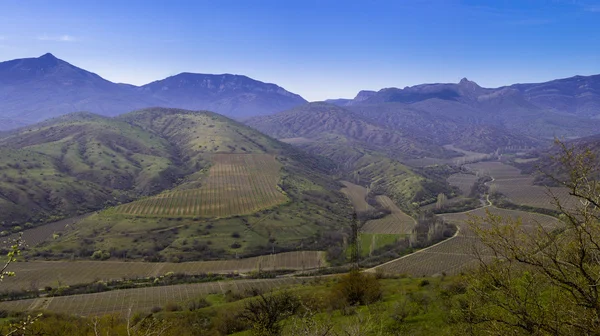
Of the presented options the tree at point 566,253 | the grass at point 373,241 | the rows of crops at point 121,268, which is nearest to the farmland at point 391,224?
the grass at point 373,241

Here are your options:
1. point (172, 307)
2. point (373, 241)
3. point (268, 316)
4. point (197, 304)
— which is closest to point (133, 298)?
point (172, 307)

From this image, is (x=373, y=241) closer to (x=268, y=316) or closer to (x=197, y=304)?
(x=197, y=304)

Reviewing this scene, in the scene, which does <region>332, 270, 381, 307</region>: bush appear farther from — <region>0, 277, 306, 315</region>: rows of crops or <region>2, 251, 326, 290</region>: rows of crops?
<region>2, 251, 326, 290</region>: rows of crops

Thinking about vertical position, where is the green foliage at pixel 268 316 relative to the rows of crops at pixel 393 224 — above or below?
above

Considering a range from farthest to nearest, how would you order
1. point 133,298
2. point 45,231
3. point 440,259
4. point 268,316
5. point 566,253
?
point 45,231 → point 440,259 → point 133,298 → point 268,316 → point 566,253

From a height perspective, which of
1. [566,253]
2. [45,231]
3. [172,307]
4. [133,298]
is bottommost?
[45,231]

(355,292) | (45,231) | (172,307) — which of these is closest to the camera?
(355,292)

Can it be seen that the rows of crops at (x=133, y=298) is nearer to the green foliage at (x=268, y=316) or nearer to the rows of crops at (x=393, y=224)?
the green foliage at (x=268, y=316)

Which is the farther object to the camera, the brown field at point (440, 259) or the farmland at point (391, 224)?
the farmland at point (391, 224)
